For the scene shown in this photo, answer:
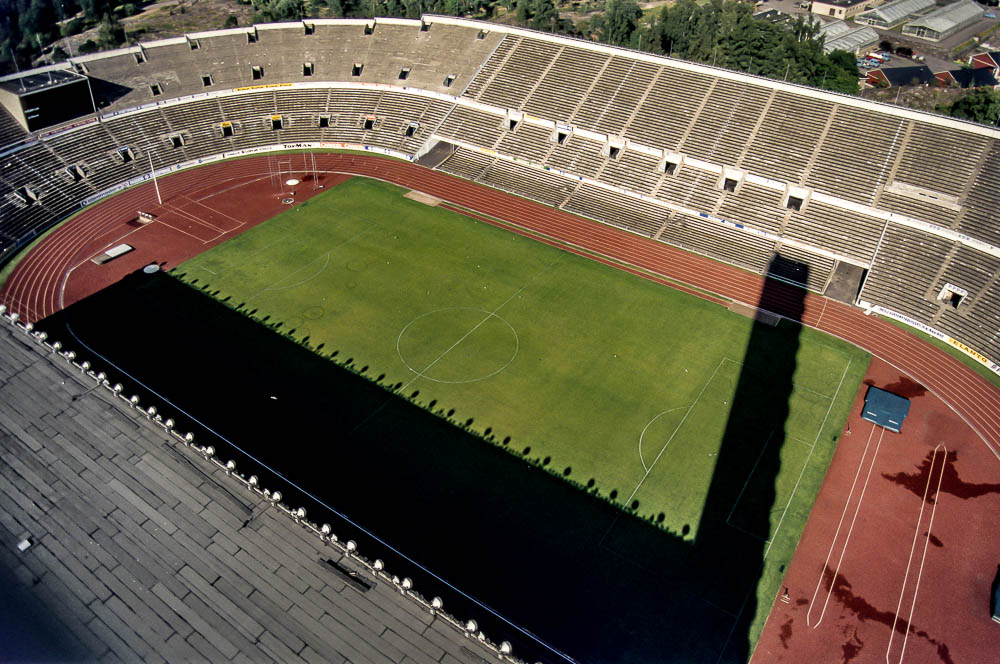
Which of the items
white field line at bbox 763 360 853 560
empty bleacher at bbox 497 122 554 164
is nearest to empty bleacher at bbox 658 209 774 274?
white field line at bbox 763 360 853 560

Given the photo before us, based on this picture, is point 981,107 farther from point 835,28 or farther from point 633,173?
point 835,28

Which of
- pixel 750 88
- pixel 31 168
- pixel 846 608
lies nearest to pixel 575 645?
pixel 846 608

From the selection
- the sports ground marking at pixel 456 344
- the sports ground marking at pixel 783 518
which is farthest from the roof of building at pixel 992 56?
the sports ground marking at pixel 456 344

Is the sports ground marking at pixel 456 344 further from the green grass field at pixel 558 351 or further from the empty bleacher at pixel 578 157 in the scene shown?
the empty bleacher at pixel 578 157

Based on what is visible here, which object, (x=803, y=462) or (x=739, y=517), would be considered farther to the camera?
(x=803, y=462)

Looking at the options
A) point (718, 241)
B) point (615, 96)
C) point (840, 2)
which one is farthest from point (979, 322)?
point (840, 2)

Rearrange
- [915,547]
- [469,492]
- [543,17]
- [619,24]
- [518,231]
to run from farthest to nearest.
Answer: [543,17], [619,24], [518,231], [469,492], [915,547]
